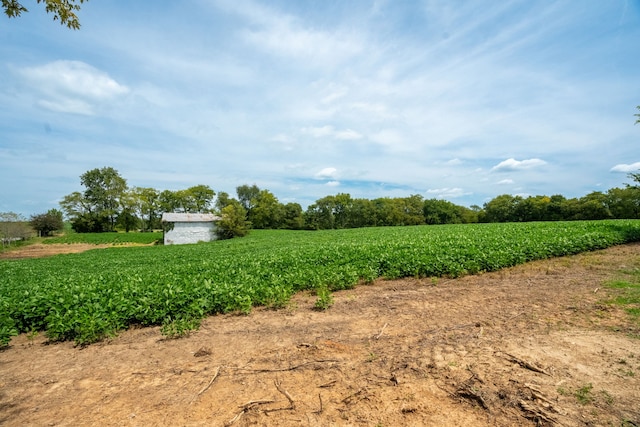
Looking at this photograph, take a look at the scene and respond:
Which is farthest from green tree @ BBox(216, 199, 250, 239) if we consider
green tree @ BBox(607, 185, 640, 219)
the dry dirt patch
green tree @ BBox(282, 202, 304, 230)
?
green tree @ BBox(607, 185, 640, 219)

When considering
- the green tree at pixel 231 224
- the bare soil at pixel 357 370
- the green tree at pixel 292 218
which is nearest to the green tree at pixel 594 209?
the green tree at pixel 292 218

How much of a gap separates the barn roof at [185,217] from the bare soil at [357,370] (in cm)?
4561

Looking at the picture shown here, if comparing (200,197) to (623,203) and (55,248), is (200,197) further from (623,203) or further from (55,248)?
(623,203)

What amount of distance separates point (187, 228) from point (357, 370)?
50.7 metres

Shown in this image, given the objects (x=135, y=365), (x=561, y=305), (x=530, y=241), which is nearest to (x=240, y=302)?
(x=135, y=365)

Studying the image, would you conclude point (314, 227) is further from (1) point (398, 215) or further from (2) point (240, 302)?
(2) point (240, 302)

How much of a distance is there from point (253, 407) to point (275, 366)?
3.26 ft

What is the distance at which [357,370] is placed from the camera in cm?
422

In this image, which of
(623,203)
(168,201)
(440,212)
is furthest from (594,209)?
(168,201)

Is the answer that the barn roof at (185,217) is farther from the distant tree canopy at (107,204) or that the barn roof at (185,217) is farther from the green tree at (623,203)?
the green tree at (623,203)

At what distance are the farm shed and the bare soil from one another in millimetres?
45355

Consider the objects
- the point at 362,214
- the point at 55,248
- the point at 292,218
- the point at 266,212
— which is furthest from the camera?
the point at 362,214

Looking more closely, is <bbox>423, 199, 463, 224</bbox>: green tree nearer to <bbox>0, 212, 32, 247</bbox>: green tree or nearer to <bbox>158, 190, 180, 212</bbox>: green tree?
<bbox>158, 190, 180, 212</bbox>: green tree

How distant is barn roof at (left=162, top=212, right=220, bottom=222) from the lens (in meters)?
48.7
